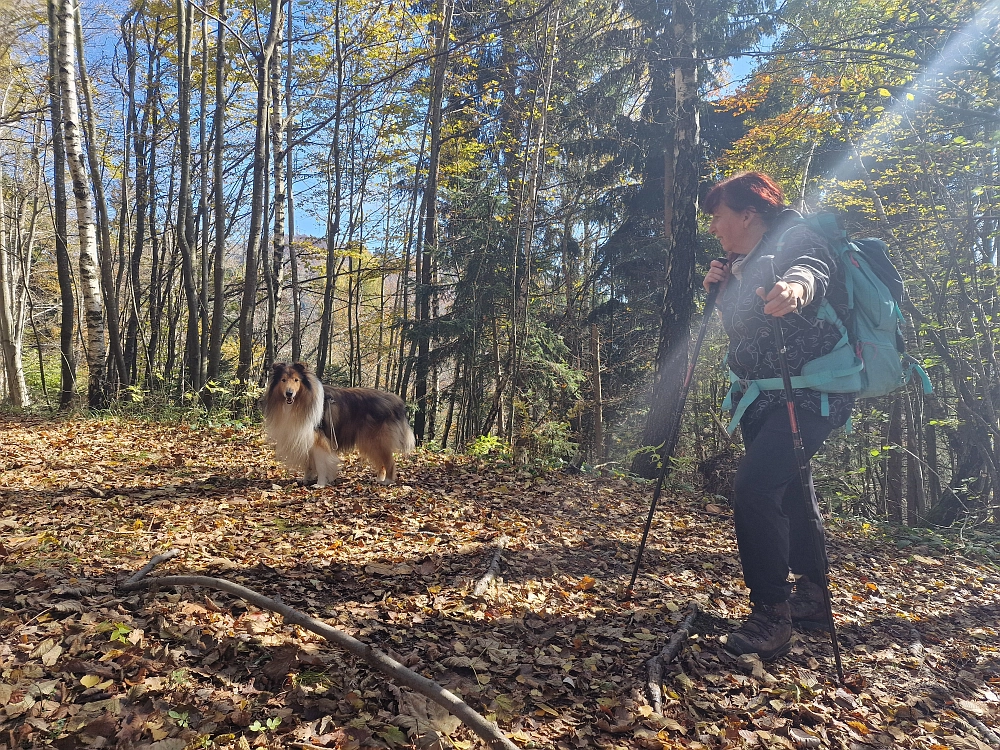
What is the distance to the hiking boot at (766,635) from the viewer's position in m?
2.69

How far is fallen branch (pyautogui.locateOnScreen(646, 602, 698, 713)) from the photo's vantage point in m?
2.33

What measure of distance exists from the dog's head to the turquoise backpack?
4113 millimetres

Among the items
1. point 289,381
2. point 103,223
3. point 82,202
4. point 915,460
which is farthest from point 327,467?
point 915,460

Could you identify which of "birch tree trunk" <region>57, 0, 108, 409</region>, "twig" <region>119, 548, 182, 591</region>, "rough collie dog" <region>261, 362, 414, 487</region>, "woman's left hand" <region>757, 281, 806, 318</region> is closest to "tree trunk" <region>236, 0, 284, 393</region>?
"birch tree trunk" <region>57, 0, 108, 409</region>

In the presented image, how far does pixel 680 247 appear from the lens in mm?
7879

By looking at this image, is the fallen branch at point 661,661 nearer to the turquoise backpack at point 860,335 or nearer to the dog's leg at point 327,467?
the turquoise backpack at point 860,335

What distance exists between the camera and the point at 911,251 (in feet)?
30.0

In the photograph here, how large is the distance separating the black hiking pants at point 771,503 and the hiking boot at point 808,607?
0.36 meters

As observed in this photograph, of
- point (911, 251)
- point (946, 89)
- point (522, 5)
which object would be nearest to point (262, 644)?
A: point (946, 89)

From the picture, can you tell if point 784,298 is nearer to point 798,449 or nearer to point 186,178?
point 798,449

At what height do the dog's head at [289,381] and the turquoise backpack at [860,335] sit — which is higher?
the turquoise backpack at [860,335]

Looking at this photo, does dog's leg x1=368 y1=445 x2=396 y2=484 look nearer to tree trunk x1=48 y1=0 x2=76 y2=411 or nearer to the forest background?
the forest background

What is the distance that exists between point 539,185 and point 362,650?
846 centimetres

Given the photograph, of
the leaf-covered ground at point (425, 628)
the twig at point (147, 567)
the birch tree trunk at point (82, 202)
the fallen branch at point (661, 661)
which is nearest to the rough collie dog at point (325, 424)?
the leaf-covered ground at point (425, 628)
